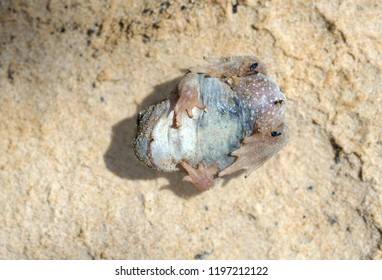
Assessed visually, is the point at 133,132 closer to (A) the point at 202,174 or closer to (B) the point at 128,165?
(B) the point at 128,165

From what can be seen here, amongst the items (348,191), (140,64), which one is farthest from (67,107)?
(348,191)

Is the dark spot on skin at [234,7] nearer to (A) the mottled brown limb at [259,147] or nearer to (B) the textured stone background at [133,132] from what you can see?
(B) the textured stone background at [133,132]

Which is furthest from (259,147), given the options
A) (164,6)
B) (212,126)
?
(164,6)

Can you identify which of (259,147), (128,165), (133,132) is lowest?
(128,165)

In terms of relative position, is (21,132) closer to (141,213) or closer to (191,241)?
(141,213)

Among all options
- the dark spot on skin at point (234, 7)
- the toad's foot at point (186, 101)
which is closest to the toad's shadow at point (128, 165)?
the toad's foot at point (186, 101)

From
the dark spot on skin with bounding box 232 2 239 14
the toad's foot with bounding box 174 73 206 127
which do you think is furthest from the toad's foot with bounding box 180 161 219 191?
the dark spot on skin with bounding box 232 2 239 14
